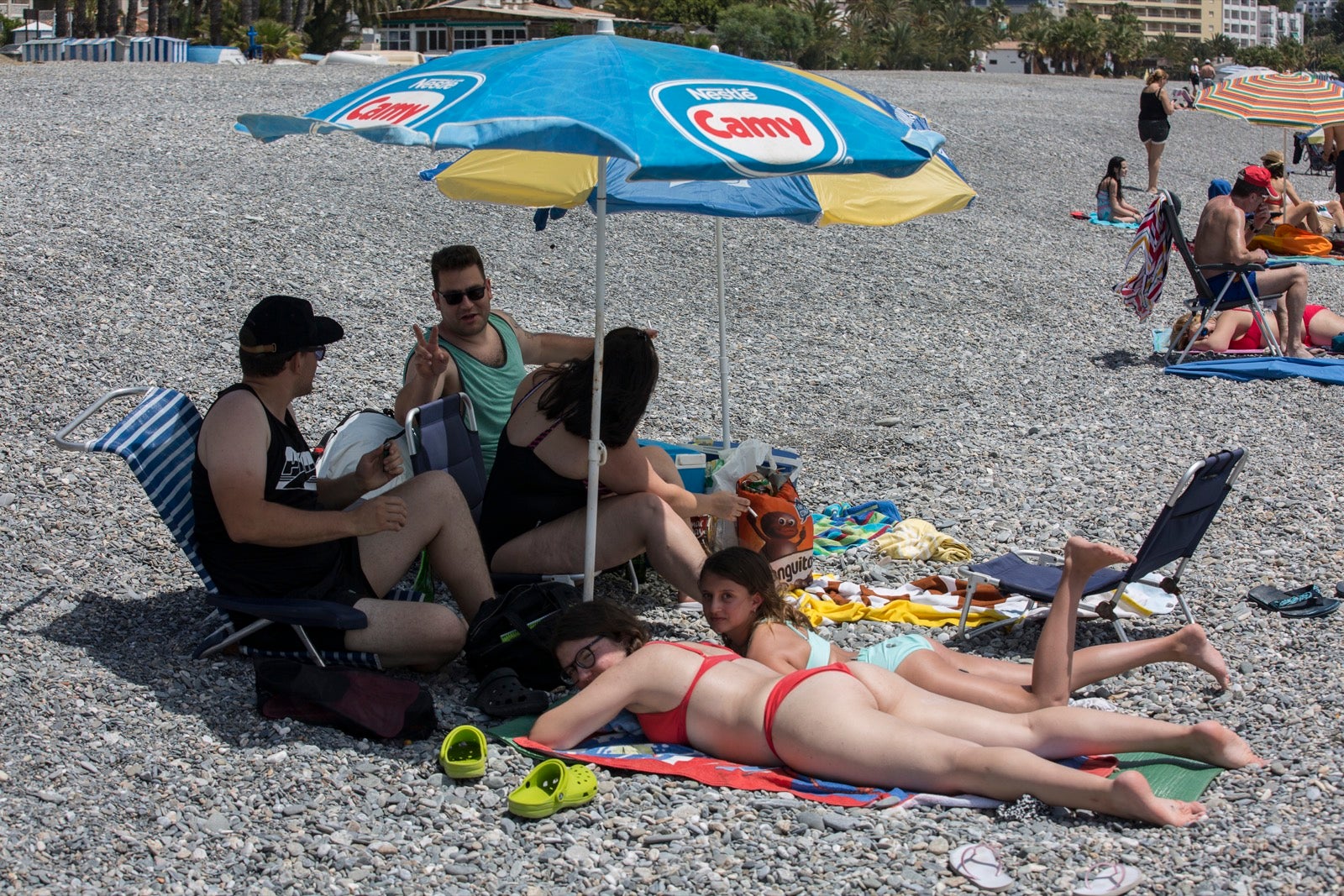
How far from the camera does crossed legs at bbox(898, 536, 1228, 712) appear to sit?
3.62 meters

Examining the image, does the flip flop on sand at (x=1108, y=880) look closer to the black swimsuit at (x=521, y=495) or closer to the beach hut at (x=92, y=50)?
the black swimsuit at (x=521, y=495)

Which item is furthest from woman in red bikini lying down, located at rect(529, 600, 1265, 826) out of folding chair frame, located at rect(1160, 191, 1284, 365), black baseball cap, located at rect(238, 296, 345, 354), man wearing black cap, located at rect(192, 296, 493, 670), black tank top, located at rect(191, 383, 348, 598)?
folding chair frame, located at rect(1160, 191, 1284, 365)

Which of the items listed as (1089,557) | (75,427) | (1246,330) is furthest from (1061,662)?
(1246,330)

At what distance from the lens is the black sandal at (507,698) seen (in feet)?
12.2

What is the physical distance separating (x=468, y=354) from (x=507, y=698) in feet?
5.45

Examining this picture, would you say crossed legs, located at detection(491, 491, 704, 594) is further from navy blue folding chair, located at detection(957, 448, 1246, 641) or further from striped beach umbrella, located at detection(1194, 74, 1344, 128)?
striped beach umbrella, located at detection(1194, 74, 1344, 128)

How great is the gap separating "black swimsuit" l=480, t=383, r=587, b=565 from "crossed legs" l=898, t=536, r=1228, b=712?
1.33m

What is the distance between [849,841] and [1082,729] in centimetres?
80

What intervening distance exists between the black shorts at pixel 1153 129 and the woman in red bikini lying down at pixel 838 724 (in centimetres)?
1395

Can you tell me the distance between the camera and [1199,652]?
3.87 m

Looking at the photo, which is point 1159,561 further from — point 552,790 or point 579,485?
point 552,790

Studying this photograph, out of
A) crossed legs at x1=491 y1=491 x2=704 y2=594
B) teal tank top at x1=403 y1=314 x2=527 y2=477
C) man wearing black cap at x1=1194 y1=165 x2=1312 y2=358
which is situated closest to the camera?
crossed legs at x1=491 y1=491 x2=704 y2=594

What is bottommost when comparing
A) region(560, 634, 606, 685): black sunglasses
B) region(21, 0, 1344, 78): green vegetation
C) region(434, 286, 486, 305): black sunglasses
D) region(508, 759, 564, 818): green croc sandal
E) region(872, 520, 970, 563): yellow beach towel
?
region(508, 759, 564, 818): green croc sandal

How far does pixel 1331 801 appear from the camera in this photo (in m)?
3.15
